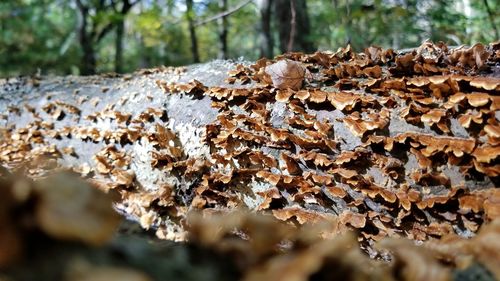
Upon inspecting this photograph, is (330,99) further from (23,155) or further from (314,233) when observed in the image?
(23,155)

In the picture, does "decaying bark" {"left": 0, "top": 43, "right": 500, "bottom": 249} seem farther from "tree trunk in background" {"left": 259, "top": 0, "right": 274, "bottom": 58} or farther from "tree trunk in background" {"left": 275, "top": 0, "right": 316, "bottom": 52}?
"tree trunk in background" {"left": 259, "top": 0, "right": 274, "bottom": 58}

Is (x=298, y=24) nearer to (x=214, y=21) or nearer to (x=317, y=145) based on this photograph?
(x=317, y=145)

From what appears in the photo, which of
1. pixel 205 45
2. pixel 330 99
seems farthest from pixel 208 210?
pixel 205 45

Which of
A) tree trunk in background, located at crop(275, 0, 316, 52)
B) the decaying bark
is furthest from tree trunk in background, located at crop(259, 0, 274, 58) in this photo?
the decaying bark

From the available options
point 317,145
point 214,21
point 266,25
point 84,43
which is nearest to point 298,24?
point 266,25

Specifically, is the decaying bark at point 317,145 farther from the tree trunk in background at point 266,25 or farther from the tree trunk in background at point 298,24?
the tree trunk in background at point 266,25

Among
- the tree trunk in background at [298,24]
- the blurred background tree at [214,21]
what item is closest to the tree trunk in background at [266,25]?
the blurred background tree at [214,21]

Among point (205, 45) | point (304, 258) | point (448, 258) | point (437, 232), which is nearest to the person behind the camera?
point (304, 258)
